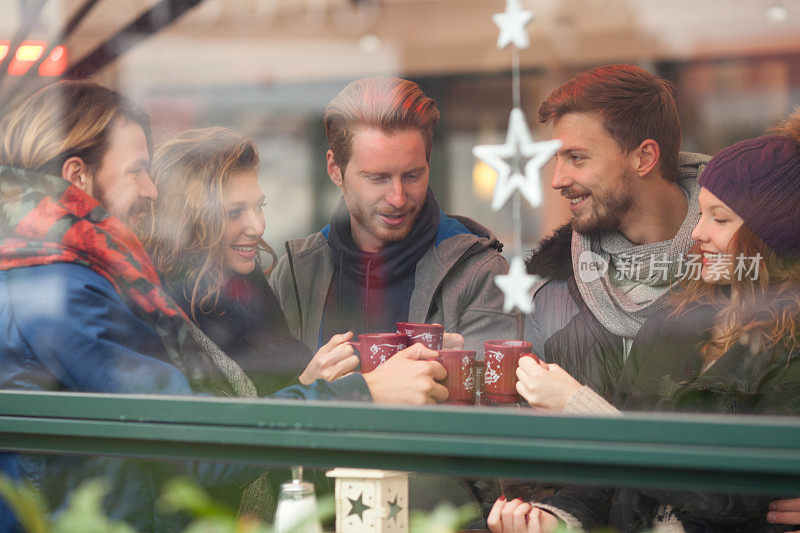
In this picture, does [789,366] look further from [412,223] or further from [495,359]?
[412,223]

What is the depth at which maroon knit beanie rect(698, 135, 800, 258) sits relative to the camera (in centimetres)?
202

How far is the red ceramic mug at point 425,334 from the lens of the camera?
2.34 metres

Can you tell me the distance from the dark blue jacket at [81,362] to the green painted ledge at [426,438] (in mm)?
100

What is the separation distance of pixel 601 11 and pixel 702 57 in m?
0.28

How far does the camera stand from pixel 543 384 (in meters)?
2.21

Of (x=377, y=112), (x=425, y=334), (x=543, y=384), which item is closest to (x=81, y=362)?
(x=425, y=334)

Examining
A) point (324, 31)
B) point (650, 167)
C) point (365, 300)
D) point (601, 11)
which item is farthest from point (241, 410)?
point (601, 11)

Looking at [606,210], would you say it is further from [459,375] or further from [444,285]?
[459,375]

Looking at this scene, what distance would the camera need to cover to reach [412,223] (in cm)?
236

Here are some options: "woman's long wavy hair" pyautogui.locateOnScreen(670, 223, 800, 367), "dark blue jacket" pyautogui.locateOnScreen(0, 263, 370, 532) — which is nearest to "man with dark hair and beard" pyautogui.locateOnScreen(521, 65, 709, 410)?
"woman's long wavy hair" pyautogui.locateOnScreen(670, 223, 800, 367)

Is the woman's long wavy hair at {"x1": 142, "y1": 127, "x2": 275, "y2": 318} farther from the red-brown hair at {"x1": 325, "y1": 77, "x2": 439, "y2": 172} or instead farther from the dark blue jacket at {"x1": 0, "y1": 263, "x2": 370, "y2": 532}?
the red-brown hair at {"x1": 325, "y1": 77, "x2": 439, "y2": 172}

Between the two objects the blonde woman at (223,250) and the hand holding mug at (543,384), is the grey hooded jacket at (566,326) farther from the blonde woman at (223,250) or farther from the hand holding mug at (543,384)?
the blonde woman at (223,250)

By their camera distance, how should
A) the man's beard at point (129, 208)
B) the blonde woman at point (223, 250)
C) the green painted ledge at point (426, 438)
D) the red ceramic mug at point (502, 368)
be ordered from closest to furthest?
the green painted ledge at point (426, 438)
the red ceramic mug at point (502, 368)
the blonde woman at point (223, 250)
the man's beard at point (129, 208)

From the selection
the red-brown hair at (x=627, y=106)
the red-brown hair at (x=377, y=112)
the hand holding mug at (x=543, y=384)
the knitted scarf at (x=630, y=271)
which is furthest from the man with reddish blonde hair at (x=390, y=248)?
the red-brown hair at (x=627, y=106)
